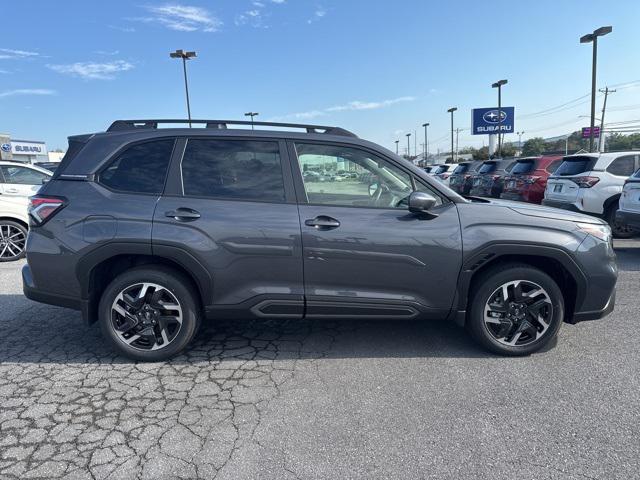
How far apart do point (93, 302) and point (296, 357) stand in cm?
169

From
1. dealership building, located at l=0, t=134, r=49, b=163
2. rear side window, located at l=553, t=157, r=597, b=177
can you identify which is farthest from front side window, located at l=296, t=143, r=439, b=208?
dealership building, located at l=0, t=134, r=49, b=163

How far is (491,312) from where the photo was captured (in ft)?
11.4

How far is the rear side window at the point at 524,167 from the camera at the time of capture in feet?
34.2

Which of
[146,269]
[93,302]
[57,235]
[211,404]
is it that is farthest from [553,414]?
[57,235]

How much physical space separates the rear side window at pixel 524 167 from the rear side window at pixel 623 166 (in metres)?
2.14

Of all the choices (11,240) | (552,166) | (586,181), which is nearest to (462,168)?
(552,166)

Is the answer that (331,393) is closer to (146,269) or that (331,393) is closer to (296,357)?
(296,357)

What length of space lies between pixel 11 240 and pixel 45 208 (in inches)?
202

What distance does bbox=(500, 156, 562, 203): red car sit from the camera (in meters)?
10.0

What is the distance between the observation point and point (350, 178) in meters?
3.54

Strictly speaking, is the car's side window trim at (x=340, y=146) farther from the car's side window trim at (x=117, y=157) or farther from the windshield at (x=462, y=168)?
the windshield at (x=462, y=168)

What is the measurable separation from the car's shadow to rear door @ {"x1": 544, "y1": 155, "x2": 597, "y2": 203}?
5.76 meters

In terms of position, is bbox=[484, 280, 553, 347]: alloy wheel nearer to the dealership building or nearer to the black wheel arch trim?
the black wheel arch trim

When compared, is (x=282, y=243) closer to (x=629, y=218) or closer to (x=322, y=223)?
(x=322, y=223)
